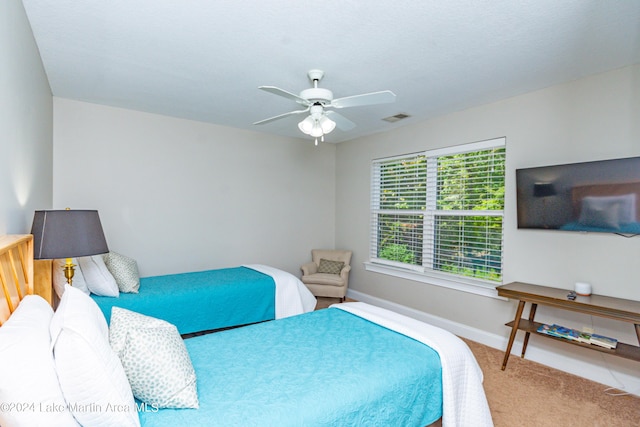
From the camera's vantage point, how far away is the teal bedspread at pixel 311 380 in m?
1.33

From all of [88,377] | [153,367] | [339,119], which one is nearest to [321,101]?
[339,119]

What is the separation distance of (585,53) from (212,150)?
3845 mm

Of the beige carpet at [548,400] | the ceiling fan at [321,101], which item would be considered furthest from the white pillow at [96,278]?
the beige carpet at [548,400]

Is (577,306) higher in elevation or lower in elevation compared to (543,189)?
lower

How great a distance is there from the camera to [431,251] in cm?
412

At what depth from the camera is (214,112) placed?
3.85m

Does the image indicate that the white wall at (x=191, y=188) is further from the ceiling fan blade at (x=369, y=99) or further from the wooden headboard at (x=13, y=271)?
the ceiling fan blade at (x=369, y=99)

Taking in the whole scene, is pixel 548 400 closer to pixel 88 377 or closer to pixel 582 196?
pixel 582 196

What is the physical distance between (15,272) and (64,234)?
1.94ft

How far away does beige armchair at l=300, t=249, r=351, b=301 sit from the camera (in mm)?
4660

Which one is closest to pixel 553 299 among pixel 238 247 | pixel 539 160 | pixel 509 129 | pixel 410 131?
pixel 539 160

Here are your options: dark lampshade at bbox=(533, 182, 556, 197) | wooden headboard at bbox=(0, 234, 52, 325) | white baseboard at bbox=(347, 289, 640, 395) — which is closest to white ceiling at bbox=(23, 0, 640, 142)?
dark lampshade at bbox=(533, 182, 556, 197)

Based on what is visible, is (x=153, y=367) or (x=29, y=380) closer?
(x=29, y=380)

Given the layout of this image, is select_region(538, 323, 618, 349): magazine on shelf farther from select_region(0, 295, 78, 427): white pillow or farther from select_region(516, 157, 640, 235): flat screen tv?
select_region(0, 295, 78, 427): white pillow
